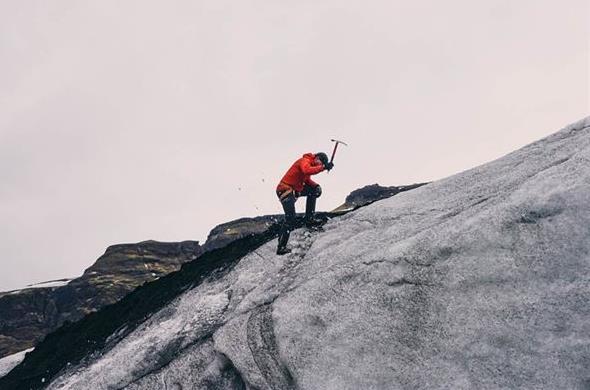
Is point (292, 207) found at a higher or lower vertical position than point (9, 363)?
higher

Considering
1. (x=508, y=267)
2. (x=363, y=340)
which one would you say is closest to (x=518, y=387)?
(x=508, y=267)

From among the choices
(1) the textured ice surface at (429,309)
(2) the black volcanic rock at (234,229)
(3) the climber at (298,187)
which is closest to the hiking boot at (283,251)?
(3) the climber at (298,187)

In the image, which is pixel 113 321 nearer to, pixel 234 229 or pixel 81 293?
pixel 81 293

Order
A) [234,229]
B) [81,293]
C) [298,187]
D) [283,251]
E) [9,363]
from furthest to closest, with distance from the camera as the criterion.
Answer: [234,229], [81,293], [9,363], [298,187], [283,251]

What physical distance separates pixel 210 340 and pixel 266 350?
2.36 metres

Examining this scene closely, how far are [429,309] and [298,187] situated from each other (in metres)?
7.64

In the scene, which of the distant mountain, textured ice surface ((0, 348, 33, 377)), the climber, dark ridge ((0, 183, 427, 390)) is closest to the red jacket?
the climber

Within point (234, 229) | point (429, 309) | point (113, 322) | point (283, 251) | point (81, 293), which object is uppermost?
point (234, 229)

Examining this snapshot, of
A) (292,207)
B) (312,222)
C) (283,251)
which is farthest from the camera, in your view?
(312,222)

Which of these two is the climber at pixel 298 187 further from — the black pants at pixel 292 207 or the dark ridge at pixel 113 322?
the dark ridge at pixel 113 322

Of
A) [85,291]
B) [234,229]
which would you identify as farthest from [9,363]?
[234,229]

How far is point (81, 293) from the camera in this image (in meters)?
85.7

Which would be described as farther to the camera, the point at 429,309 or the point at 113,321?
the point at 113,321

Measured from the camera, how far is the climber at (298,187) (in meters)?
16.8
